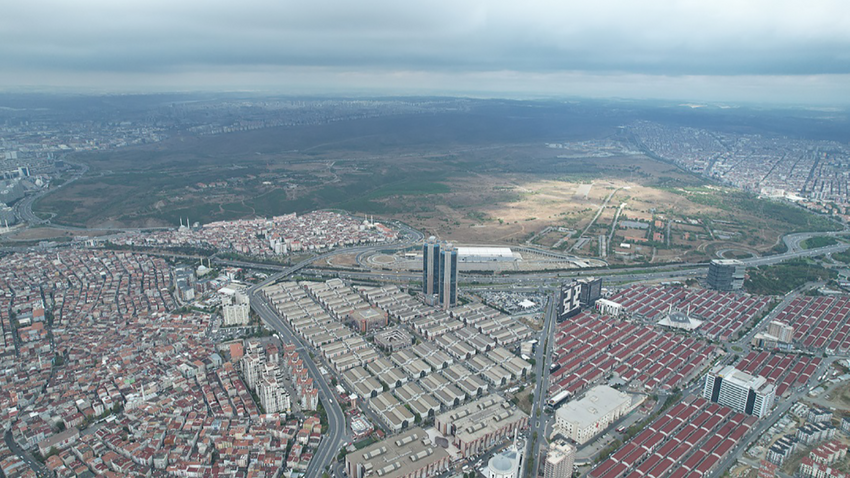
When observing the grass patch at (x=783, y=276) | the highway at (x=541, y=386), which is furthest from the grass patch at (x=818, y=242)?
the highway at (x=541, y=386)

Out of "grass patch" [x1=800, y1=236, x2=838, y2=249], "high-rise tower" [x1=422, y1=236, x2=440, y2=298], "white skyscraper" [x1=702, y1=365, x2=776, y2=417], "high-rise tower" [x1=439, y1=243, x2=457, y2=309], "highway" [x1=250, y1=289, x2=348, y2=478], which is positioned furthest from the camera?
"grass patch" [x1=800, y1=236, x2=838, y2=249]

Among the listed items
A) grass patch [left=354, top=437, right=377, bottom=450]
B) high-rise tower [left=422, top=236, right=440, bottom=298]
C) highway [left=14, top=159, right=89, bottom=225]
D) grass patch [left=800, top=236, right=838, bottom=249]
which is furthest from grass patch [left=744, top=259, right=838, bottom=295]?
highway [left=14, top=159, right=89, bottom=225]

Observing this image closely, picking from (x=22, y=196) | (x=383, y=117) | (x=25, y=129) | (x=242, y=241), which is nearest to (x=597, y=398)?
(x=242, y=241)

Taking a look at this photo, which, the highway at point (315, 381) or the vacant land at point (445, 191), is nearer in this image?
the highway at point (315, 381)

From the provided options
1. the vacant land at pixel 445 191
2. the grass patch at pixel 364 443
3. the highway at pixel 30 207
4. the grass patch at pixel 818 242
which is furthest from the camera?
the highway at pixel 30 207

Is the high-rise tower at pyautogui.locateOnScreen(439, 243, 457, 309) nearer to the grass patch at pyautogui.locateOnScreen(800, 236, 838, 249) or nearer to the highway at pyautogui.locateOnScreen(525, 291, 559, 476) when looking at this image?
the highway at pyautogui.locateOnScreen(525, 291, 559, 476)

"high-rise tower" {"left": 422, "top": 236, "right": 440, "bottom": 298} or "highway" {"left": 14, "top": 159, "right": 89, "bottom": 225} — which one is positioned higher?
"high-rise tower" {"left": 422, "top": 236, "right": 440, "bottom": 298}

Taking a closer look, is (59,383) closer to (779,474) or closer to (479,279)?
(479,279)

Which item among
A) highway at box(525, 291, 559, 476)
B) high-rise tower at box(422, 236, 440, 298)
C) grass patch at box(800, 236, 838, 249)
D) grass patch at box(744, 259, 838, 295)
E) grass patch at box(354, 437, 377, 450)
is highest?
high-rise tower at box(422, 236, 440, 298)

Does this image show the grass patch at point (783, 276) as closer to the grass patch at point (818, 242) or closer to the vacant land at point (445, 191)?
the vacant land at point (445, 191)
